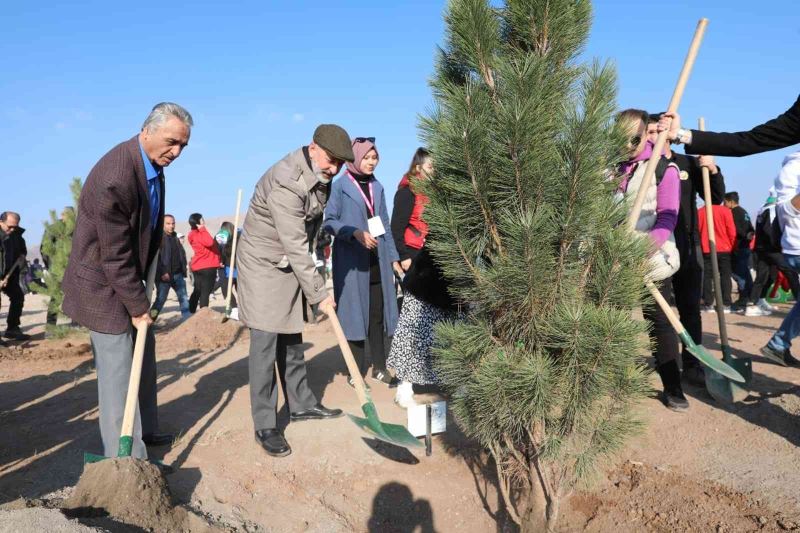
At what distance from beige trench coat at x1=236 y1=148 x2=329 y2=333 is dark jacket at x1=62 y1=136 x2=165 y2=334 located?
26.0 inches

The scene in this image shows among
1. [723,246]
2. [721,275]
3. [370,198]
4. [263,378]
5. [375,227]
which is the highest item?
[370,198]

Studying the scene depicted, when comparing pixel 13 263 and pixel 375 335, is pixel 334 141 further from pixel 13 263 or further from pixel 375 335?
pixel 13 263

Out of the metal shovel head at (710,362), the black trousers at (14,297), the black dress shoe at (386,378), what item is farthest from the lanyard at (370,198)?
the black trousers at (14,297)

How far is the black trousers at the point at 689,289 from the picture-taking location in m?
4.53

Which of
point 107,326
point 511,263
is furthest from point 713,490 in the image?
point 107,326

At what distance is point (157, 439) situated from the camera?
3748mm

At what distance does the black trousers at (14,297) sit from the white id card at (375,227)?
23.3ft

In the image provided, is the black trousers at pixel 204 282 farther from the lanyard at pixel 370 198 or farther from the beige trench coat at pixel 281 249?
the beige trench coat at pixel 281 249

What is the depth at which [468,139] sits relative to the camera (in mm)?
2576

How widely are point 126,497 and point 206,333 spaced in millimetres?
6122

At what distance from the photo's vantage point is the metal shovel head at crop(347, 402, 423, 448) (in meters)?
3.02

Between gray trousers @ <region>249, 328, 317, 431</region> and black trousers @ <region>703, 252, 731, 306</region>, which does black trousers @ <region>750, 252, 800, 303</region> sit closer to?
black trousers @ <region>703, 252, 731, 306</region>

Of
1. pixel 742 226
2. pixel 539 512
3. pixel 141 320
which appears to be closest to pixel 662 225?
pixel 539 512

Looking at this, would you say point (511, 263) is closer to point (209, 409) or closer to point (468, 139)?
point (468, 139)
